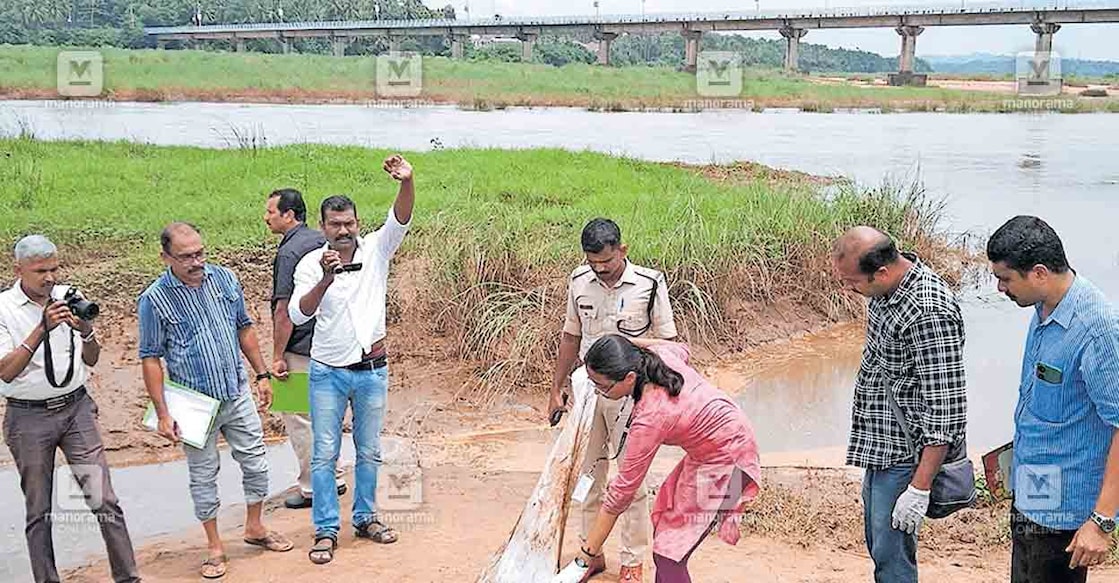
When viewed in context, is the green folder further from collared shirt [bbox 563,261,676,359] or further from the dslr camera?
collared shirt [bbox 563,261,676,359]

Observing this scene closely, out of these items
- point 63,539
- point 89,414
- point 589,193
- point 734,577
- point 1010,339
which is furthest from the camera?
point 589,193

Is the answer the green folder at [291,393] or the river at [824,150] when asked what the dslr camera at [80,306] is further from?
the river at [824,150]

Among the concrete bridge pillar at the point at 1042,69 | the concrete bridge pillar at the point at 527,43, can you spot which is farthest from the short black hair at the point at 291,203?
the concrete bridge pillar at the point at 527,43

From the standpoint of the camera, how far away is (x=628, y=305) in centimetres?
498

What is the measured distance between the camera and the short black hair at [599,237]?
4848 mm

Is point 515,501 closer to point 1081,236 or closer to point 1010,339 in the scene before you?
point 1010,339

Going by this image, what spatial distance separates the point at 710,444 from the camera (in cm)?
408

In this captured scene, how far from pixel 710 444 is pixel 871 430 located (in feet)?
1.86

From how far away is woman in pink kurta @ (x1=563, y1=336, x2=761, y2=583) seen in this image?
12.9 feet

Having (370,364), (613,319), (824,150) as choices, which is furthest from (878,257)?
(824,150)

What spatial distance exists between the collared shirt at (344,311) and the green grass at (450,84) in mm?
34121

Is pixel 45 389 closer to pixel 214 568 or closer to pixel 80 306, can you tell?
pixel 80 306

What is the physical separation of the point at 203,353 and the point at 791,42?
55.8 m

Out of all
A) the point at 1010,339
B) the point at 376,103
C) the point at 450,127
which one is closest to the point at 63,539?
the point at 1010,339
